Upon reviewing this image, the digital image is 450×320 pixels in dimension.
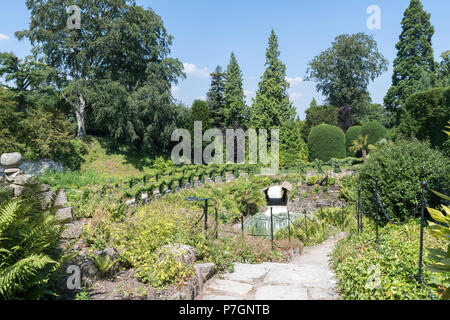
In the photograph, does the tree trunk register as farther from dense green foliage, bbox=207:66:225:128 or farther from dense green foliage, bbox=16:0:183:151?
dense green foliage, bbox=207:66:225:128

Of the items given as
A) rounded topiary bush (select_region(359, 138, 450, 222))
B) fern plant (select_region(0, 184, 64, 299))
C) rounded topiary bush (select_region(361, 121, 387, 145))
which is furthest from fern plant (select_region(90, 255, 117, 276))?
rounded topiary bush (select_region(361, 121, 387, 145))

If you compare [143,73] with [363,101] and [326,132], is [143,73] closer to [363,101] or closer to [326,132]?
[326,132]

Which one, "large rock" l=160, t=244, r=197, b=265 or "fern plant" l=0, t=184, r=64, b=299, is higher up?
"fern plant" l=0, t=184, r=64, b=299

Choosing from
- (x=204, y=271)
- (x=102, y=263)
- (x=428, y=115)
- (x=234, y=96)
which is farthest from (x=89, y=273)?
(x=234, y=96)

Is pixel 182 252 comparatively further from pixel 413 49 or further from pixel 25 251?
pixel 413 49

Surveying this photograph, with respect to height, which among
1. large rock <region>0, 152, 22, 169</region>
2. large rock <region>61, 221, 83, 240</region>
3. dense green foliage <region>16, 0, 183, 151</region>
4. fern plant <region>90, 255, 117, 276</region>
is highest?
dense green foliage <region>16, 0, 183, 151</region>

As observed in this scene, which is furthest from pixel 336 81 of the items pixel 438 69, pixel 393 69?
→ pixel 438 69

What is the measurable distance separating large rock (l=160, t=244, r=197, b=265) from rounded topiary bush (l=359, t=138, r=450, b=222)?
5.16m

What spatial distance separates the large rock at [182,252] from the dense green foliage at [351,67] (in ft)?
98.7

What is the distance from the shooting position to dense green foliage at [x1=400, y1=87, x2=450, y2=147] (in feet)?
35.7

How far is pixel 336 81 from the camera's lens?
3042cm

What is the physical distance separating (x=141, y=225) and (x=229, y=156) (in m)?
17.7

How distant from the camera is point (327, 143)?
22.6 metres

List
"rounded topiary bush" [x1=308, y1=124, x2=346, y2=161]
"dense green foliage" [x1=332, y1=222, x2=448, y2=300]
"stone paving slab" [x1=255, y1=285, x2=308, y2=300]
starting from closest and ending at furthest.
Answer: "dense green foliage" [x1=332, y1=222, x2=448, y2=300] < "stone paving slab" [x1=255, y1=285, x2=308, y2=300] < "rounded topiary bush" [x1=308, y1=124, x2=346, y2=161]
